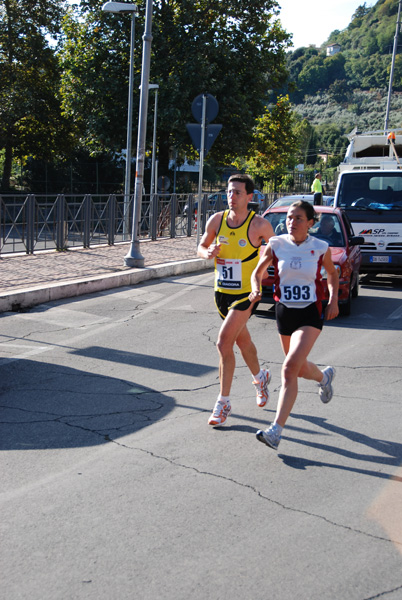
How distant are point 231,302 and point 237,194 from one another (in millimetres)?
848

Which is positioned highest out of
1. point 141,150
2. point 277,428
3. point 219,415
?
point 141,150

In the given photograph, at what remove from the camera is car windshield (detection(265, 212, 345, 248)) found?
38.5 ft

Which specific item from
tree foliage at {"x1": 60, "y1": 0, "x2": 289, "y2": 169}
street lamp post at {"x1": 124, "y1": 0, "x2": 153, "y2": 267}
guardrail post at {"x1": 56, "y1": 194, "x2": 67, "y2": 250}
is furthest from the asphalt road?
tree foliage at {"x1": 60, "y1": 0, "x2": 289, "y2": 169}

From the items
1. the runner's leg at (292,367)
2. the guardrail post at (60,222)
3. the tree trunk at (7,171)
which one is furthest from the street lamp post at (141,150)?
the tree trunk at (7,171)

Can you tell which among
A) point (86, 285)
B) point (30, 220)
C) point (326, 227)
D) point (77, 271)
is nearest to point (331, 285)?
point (326, 227)

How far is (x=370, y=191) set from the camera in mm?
15023

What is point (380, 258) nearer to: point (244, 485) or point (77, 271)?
point (77, 271)

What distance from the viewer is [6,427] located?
554 cm

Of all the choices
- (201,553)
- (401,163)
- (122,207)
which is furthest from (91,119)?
(201,553)

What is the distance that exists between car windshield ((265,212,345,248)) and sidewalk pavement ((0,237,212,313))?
3179 millimetres

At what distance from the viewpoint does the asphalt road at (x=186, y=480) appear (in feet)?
11.1

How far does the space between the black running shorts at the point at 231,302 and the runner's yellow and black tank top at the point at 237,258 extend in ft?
0.13

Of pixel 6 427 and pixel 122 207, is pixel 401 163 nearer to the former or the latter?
pixel 122 207

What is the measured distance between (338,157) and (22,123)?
236 ft
